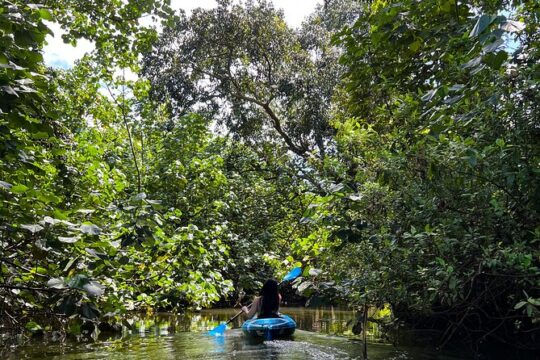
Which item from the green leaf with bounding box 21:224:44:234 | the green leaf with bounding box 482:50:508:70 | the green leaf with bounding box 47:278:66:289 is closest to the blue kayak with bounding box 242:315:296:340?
the green leaf with bounding box 21:224:44:234

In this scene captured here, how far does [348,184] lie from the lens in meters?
6.54

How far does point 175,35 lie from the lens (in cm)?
1667

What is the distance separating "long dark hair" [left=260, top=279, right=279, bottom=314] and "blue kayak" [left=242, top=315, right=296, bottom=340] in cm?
77

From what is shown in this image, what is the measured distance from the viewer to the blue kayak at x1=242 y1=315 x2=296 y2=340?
856 cm

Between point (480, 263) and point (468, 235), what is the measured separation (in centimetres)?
30

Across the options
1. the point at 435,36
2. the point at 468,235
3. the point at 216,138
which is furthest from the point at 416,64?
the point at 216,138

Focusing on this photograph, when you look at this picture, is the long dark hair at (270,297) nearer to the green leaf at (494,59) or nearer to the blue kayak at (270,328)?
the blue kayak at (270,328)

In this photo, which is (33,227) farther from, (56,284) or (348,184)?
(348,184)

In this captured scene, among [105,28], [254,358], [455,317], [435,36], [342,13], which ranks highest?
[342,13]

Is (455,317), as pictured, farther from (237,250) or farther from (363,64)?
(237,250)

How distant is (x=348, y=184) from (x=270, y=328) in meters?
3.45

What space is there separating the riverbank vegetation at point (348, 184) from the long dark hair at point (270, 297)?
3.83ft

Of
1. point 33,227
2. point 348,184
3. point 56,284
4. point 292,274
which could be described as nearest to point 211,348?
point 292,274

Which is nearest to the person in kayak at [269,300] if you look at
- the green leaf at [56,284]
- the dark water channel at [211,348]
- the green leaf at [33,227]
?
the dark water channel at [211,348]
